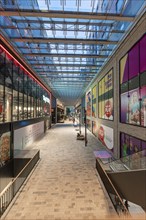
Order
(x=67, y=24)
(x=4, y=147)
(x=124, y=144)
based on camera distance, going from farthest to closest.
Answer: (x=124, y=144), (x=4, y=147), (x=67, y=24)

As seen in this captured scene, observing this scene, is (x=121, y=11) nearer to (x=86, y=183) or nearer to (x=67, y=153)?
(x=86, y=183)

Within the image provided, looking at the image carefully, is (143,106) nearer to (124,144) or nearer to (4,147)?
(124,144)

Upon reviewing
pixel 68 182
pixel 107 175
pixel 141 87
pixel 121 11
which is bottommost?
pixel 68 182

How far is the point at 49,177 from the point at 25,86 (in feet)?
33.6

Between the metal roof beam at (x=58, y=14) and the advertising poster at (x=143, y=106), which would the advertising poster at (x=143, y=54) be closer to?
the advertising poster at (x=143, y=106)

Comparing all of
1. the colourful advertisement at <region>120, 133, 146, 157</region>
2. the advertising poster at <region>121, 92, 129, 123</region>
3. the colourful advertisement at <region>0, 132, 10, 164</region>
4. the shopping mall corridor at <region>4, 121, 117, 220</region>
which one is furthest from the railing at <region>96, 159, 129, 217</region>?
the colourful advertisement at <region>0, 132, 10, 164</region>

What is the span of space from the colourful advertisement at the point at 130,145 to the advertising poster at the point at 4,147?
8.18 m

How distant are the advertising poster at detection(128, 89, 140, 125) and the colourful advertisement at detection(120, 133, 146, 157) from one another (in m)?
1.05

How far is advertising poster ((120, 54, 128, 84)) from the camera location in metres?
10.6

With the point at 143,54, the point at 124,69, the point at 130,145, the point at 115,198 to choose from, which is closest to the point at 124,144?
the point at 130,145

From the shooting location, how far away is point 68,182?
8789mm

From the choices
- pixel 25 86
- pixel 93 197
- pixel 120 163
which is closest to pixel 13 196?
pixel 93 197

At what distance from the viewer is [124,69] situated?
36.1 ft

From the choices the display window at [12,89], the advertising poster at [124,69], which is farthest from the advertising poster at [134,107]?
the display window at [12,89]
